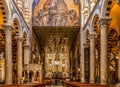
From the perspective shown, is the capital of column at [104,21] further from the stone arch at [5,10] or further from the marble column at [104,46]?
the stone arch at [5,10]

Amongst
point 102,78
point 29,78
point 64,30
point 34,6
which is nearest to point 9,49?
point 102,78

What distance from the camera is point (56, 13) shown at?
1463 inches

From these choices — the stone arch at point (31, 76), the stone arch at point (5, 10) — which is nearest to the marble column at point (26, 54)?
the stone arch at point (31, 76)

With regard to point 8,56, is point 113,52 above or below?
above

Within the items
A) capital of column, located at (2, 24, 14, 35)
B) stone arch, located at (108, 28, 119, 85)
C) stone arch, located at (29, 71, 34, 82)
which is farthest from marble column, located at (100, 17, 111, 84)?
stone arch, located at (29, 71, 34, 82)

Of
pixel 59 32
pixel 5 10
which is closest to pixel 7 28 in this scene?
pixel 5 10

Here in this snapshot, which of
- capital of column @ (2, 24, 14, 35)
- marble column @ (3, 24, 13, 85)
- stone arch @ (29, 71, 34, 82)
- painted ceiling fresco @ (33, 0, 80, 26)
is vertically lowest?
stone arch @ (29, 71, 34, 82)

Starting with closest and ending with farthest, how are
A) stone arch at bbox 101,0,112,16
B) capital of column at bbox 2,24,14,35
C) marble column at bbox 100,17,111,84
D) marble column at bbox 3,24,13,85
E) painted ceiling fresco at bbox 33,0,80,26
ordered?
stone arch at bbox 101,0,112,16 < marble column at bbox 100,17,111,84 < capital of column at bbox 2,24,14,35 < marble column at bbox 3,24,13,85 < painted ceiling fresco at bbox 33,0,80,26

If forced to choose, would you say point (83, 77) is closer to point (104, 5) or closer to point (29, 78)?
point (29, 78)

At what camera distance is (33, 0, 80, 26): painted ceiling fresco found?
119 ft

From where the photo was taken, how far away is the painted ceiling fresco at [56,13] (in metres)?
36.2

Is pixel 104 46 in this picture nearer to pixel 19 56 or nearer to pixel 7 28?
pixel 7 28

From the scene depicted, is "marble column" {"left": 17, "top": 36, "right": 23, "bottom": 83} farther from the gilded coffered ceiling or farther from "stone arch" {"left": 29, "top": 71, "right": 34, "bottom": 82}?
the gilded coffered ceiling

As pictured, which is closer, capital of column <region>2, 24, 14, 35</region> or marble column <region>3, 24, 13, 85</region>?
capital of column <region>2, 24, 14, 35</region>
